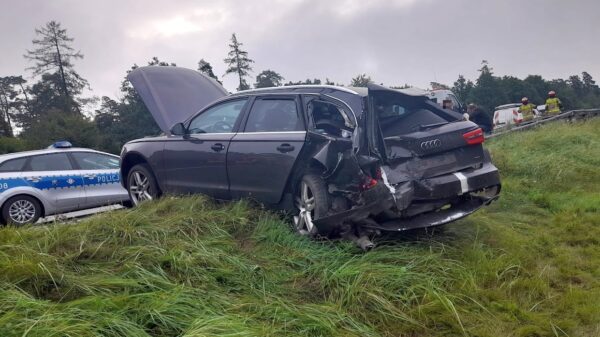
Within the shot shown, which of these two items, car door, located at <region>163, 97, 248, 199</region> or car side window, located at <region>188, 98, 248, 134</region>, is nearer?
car door, located at <region>163, 97, 248, 199</region>

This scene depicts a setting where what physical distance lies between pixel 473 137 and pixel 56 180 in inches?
266

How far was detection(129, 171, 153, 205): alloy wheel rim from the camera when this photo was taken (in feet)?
20.2

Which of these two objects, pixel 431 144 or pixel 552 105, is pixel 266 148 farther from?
Result: pixel 552 105

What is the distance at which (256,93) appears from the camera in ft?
17.1

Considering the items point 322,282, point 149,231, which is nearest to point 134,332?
point 322,282

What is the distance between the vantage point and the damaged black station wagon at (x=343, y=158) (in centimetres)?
402

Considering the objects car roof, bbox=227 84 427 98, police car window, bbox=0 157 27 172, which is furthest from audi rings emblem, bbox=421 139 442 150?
police car window, bbox=0 157 27 172

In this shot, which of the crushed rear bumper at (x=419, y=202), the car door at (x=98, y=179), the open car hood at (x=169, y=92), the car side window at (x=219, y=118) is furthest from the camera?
the car door at (x=98, y=179)

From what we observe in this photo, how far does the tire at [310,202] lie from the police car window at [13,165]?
561 centimetres

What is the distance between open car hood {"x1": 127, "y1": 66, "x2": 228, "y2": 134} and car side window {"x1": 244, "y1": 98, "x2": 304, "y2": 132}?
1.64 meters

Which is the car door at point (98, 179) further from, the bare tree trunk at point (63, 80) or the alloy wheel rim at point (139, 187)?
the bare tree trunk at point (63, 80)

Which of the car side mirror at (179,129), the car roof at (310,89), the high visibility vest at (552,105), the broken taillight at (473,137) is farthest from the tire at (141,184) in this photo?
the high visibility vest at (552,105)

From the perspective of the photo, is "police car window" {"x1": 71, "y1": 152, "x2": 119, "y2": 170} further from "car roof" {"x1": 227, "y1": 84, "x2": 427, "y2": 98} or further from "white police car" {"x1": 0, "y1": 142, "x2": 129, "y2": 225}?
"car roof" {"x1": 227, "y1": 84, "x2": 427, "y2": 98}

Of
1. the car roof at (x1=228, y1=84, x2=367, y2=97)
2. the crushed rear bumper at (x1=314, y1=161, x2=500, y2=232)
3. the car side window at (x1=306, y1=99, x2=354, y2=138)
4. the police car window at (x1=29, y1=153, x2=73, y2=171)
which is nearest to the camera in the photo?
the crushed rear bumper at (x1=314, y1=161, x2=500, y2=232)
